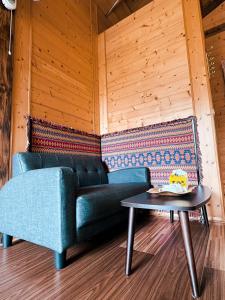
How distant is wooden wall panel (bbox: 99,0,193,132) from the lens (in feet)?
7.29

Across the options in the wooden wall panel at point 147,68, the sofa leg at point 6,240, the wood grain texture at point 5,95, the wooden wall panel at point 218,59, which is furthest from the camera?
the wooden wall panel at point 218,59

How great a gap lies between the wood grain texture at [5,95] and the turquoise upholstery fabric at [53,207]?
11 centimetres

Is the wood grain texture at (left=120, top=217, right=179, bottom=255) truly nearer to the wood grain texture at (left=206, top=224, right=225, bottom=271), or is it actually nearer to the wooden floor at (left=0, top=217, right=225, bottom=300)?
the wooden floor at (left=0, top=217, right=225, bottom=300)

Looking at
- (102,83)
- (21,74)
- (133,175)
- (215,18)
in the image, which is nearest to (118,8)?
(102,83)

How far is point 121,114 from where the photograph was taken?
2.67 meters

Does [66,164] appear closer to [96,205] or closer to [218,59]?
[96,205]

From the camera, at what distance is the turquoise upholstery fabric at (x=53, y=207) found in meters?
1.03

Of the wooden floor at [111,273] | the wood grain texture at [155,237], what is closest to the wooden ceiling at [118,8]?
the wood grain texture at [155,237]

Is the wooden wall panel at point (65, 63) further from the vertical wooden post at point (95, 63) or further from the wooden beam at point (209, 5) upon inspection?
the wooden beam at point (209, 5)

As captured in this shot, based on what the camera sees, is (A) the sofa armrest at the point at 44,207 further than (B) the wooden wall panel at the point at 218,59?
No

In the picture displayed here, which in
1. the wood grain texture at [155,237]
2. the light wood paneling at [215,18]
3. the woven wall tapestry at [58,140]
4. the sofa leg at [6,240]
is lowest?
the wood grain texture at [155,237]

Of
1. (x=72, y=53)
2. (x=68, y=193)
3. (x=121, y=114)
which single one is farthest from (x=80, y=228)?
(x=72, y=53)

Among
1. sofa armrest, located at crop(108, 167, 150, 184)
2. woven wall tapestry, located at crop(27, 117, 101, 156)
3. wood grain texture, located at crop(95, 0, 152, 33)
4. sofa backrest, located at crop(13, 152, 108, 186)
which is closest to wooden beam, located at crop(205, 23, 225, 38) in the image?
wood grain texture, located at crop(95, 0, 152, 33)

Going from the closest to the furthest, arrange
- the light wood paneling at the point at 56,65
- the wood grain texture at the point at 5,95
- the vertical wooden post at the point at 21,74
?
1. the wood grain texture at the point at 5,95
2. the vertical wooden post at the point at 21,74
3. the light wood paneling at the point at 56,65
